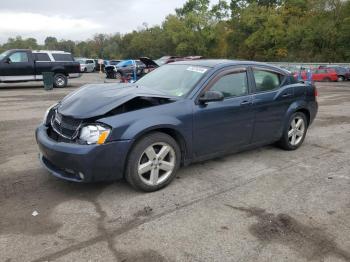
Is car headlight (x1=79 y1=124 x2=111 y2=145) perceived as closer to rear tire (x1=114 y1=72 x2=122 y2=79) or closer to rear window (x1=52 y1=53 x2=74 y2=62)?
rear window (x1=52 y1=53 x2=74 y2=62)

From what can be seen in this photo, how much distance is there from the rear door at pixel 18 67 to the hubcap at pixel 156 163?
15418 mm

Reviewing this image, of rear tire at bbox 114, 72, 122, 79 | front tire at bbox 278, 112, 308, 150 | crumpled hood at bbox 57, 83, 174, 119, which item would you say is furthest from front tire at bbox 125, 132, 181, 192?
rear tire at bbox 114, 72, 122, 79

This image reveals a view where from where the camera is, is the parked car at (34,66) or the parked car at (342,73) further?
the parked car at (342,73)

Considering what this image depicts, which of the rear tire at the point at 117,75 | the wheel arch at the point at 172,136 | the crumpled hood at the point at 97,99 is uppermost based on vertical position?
the crumpled hood at the point at 97,99

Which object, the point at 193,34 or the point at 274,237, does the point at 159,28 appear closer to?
the point at 193,34

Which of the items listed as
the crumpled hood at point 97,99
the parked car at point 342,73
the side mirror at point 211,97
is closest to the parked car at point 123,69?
the parked car at point 342,73

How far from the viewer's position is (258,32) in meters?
54.2

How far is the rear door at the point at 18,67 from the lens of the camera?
1723cm

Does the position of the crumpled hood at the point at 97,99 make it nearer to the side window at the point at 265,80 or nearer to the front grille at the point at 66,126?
the front grille at the point at 66,126

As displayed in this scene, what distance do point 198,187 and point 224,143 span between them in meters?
0.81

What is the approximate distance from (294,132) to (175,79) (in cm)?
247

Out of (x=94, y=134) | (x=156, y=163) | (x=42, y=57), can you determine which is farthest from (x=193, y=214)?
(x=42, y=57)

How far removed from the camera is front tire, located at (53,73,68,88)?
18953mm

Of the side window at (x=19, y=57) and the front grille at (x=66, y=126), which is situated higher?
the side window at (x=19, y=57)
